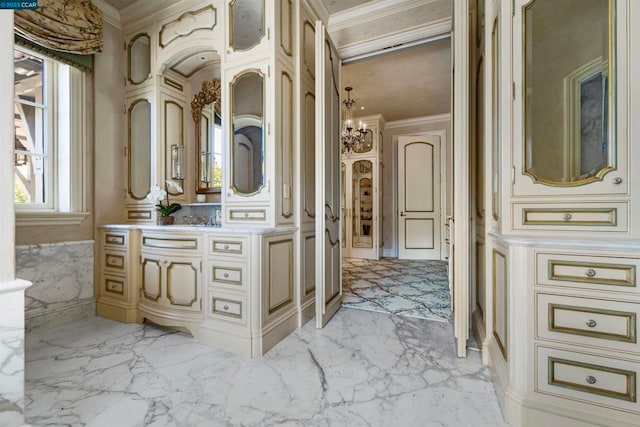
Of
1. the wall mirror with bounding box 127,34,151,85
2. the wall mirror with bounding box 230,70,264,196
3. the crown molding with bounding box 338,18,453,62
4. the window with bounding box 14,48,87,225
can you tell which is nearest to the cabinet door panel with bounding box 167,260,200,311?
the wall mirror with bounding box 230,70,264,196

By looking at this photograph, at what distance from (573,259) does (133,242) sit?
2946 mm

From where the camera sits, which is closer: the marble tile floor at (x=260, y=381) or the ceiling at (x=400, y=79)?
the marble tile floor at (x=260, y=381)

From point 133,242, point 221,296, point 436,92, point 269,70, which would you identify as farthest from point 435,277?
point 133,242

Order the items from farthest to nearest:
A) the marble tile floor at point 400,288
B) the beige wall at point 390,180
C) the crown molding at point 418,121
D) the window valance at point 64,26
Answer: the beige wall at point 390,180, the crown molding at point 418,121, the marble tile floor at point 400,288, the window valance at point 64,26

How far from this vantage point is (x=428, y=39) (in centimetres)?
260

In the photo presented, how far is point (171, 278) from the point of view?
225cm

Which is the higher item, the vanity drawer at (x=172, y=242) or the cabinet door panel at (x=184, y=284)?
the vanity drawer at (x=172, y=242)

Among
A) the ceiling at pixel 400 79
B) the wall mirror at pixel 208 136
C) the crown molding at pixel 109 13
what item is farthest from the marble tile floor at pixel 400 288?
the crown molding at pixel 109 13

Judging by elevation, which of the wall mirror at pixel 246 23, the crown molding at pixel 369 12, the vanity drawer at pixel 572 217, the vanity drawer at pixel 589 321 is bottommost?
the vanity drawer at pixel 589 321

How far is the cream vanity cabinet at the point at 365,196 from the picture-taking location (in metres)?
5.81

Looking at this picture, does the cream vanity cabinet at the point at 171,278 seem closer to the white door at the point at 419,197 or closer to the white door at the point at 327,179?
the white door at the point at 327,179

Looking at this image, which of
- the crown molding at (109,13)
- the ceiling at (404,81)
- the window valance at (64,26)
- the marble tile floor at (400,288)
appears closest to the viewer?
the window valance at (64,26)

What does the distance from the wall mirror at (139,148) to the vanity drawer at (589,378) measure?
10.6 ft

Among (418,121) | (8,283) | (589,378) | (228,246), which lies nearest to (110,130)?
(228,246)
